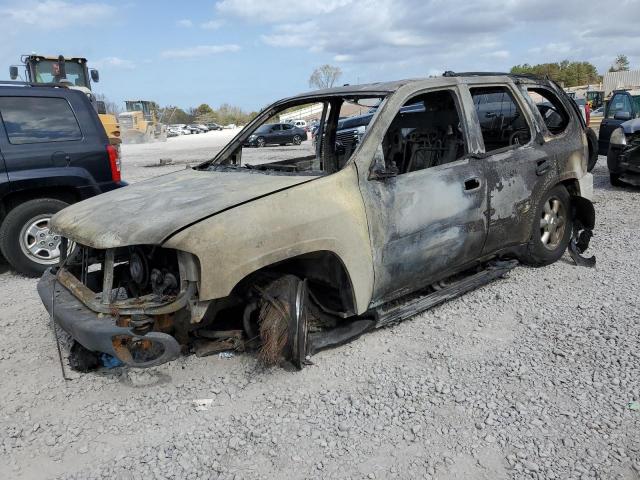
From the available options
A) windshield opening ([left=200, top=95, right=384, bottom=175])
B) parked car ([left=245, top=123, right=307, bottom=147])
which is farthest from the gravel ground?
parked car ([left=245, top=123, right=307, bottom=147])

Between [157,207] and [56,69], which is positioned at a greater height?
[56,69]

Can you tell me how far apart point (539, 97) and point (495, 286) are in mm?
2214

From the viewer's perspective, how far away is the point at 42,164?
5.71 meters

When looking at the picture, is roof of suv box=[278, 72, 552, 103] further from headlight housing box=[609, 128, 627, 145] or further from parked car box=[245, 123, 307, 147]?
parked car box=[245, 123, 307, 147]

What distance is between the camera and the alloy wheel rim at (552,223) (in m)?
4.87

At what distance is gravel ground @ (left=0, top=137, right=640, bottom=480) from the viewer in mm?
2508

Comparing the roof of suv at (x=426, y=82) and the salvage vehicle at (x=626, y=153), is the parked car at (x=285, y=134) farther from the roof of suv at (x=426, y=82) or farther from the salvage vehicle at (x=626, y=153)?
the roof of suv at (x=426, y=82)

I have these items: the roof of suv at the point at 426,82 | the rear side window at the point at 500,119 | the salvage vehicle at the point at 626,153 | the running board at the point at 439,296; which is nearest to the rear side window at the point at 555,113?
the roof of suv at the point at 426,82

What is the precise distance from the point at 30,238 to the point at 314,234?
397cm

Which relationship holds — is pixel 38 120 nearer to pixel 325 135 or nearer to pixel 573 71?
pixel 325 135

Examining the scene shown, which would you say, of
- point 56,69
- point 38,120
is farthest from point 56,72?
point 38,120

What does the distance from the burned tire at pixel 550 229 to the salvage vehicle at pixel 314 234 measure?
2.2 inches

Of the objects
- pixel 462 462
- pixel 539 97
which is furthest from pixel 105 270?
pixel 539 97

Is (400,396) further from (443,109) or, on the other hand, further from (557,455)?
(443,109)
